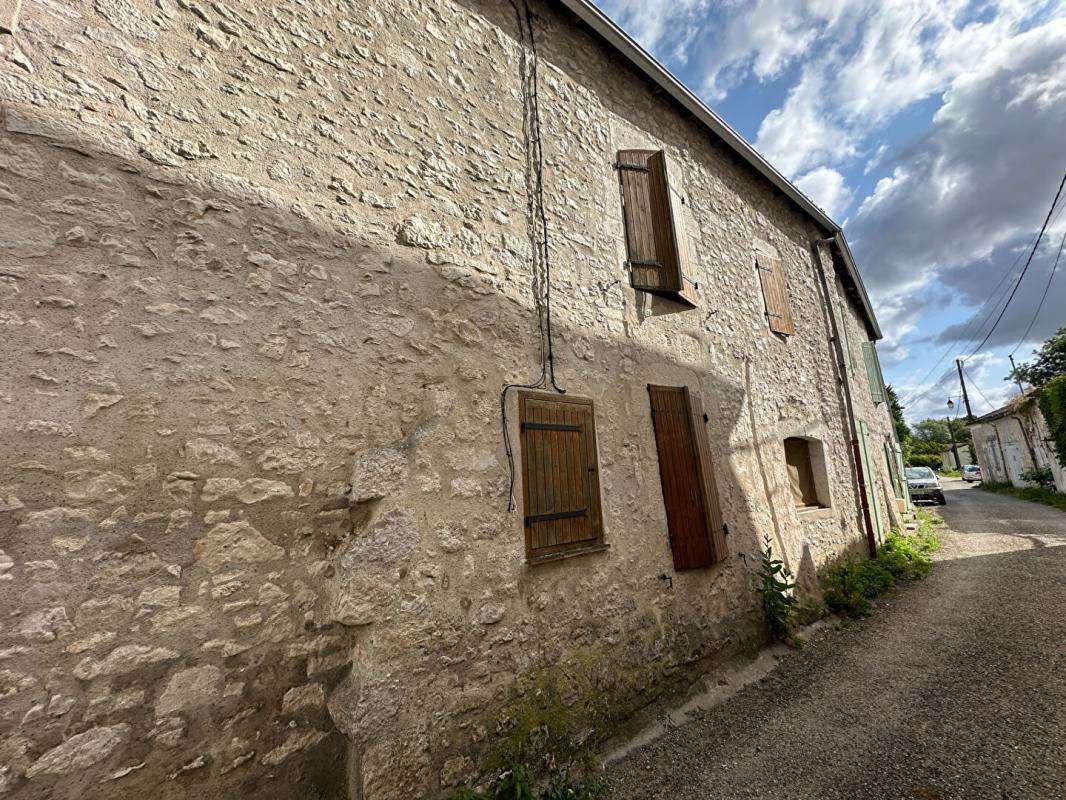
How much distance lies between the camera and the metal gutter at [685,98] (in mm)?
4359

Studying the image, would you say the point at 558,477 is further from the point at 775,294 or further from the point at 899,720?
the point at 775,294

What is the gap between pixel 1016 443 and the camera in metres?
16.8

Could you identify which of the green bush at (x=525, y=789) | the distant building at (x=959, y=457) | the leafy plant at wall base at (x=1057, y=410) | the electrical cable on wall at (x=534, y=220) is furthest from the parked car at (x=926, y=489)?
the distant building at (x=959, y=457)

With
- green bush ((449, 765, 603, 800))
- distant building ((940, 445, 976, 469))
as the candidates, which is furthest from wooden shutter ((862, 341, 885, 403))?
distant building ((940, 445, 976, 469))

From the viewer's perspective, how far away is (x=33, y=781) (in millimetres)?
1534

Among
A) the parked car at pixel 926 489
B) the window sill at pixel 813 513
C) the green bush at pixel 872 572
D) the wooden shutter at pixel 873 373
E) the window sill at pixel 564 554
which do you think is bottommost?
the green bush at pixel 872 572

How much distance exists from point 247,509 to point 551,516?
5.94 ft

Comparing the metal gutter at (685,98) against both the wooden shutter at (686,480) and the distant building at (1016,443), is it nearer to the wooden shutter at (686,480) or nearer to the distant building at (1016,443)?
the wooden shutter at (686,480)

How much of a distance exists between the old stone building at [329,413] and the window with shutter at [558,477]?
0.08ft

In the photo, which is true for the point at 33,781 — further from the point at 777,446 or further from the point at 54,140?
the point at 777,446

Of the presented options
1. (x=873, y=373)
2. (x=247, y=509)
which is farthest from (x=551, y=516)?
(x=873, y=373)

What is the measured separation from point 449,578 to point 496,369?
137 cm

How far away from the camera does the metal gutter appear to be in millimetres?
4359

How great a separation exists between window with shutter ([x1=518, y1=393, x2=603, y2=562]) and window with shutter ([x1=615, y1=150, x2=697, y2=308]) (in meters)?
1.60
